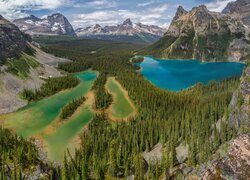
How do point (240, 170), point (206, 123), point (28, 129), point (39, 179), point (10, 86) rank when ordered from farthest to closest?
point (10, 86) → point (28, 129) → point (206, 123) → point (39, 179) → point (240, 170)

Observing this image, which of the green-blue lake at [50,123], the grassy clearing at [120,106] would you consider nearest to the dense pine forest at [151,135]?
the grassy clearing at [120,106]

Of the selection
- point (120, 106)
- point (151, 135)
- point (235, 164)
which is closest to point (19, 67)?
point (120, 106)

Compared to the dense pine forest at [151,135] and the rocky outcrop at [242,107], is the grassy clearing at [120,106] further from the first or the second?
the rocky outcrop at [242,107]

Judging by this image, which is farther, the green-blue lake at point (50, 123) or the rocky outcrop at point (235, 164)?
the green-blue lake at point (50, 123)

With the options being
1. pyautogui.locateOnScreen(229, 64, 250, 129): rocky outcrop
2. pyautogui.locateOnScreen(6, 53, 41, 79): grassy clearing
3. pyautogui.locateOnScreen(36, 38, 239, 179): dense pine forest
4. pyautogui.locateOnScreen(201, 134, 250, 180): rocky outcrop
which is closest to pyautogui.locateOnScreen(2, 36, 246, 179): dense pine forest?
pyautogui.locateOnScreen(36, 38, 239, 179): dense pine forest

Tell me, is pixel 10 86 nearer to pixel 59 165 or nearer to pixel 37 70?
pixel 37 70

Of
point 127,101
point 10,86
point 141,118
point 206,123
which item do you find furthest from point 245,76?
point 10,86

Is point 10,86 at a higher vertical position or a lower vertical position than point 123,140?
higher

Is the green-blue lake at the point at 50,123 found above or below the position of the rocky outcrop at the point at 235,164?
below
